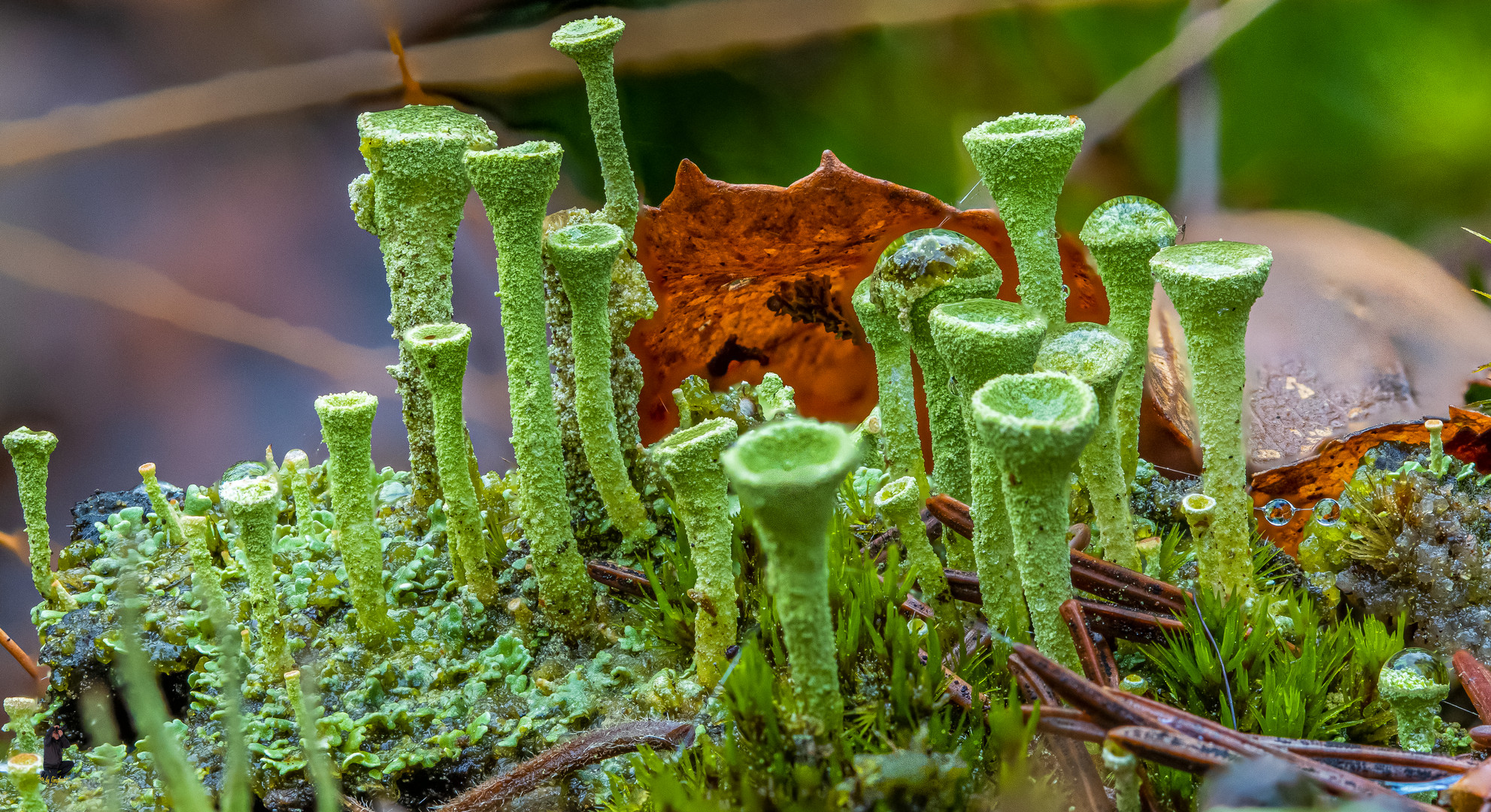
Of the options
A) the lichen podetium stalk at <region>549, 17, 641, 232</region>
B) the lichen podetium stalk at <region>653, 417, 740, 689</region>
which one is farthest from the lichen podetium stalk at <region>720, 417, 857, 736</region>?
the lichen podetium stalk at <region>549, 17, 641, 232</region>

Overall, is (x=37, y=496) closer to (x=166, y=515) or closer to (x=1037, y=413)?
(x=166, y=515)

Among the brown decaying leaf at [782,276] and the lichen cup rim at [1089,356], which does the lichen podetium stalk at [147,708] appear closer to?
the lichen cup rim at [1089,356]

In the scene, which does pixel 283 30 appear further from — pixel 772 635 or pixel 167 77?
pixel 772 635

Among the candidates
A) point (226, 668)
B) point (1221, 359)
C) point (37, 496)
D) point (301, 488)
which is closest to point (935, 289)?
point (1221, 359)

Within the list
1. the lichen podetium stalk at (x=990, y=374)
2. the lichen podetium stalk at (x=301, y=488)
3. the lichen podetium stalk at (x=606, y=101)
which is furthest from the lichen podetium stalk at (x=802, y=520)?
the lichen podetium stalk at (x=301, y=488)

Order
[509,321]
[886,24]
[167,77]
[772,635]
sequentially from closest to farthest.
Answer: [772,635] < [509,321] < [167,77] < [886,24]

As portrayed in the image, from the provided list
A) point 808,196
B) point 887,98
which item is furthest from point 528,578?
point 887,98

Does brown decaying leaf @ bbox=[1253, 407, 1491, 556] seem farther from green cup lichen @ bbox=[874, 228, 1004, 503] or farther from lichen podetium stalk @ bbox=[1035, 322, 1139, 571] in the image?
green cup lichen @ bbox=[874, 228, 1004, 503]
